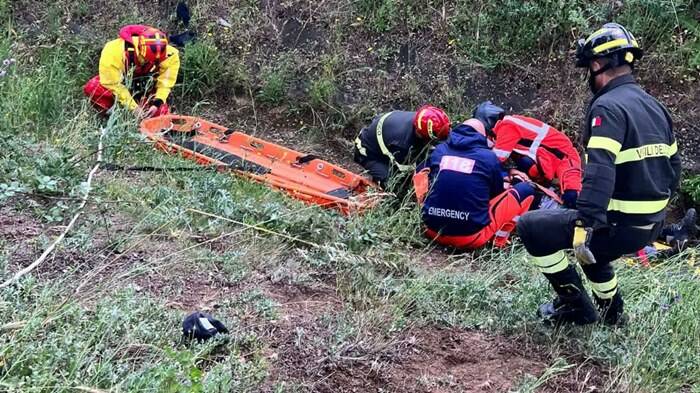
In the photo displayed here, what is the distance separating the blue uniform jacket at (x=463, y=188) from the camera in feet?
18.7

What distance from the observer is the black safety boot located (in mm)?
3811

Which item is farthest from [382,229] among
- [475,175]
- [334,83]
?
[334,83]

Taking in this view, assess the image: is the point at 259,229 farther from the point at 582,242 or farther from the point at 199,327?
the point at 582,242

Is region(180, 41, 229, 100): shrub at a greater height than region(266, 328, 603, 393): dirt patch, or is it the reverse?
region(266, 328, 603, 393): dirt patch

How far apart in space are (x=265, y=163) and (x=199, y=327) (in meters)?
3.87

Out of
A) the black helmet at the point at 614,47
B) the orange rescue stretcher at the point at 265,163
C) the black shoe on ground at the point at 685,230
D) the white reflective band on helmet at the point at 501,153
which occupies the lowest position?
the black shoe on ground at the point at 685,230

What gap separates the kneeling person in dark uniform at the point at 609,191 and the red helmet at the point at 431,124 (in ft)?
9.18

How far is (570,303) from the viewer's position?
12.2 feet

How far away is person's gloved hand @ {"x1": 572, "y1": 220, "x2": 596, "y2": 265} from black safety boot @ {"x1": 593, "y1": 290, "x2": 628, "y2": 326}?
1.64ft

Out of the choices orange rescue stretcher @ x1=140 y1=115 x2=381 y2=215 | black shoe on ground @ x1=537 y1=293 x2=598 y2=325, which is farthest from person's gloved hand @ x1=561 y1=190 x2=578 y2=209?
black shoe on ground @ x1=537 y1=293 x2=598 y2=325

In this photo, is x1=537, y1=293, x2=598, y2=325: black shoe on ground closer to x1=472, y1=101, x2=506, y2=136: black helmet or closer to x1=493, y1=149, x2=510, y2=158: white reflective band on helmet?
x1=493, y1=149, x2=510, y2=158: white reflective band on helmet

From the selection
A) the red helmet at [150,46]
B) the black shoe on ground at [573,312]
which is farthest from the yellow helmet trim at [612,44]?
the red helmet at [150,46]

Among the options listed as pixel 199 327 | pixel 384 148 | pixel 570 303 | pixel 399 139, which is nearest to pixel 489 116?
pixel 399 139

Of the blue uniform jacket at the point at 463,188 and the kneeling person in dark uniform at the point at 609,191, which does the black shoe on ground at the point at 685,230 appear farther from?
the kneeling person in dark uniform at the point at 609,191
